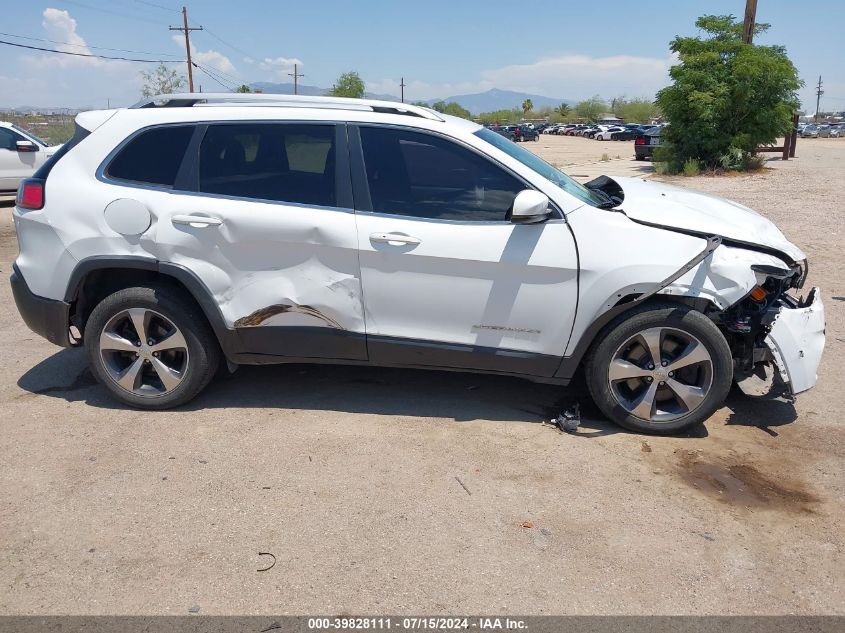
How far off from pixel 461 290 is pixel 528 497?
1.23 m

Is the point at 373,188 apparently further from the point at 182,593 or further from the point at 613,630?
the point at 613,630

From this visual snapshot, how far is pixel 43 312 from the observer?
179 inches

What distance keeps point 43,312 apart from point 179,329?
3.05 feet

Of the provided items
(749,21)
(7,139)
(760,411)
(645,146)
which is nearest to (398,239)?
(760,411)

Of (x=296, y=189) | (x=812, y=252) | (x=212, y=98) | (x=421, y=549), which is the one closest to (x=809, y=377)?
(x=421, y=549)

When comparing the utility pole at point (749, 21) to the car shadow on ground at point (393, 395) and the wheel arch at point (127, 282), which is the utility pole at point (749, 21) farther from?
the wheel arch at point (127, 282)

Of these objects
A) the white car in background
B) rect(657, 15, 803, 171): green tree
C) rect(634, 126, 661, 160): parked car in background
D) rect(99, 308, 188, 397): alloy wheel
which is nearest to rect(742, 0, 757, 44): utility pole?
rect(657, 15, 803, 171): green tree

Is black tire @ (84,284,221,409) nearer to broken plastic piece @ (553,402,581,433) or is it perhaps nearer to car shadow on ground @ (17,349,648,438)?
car shadow on ground @ (17,349,648,438)

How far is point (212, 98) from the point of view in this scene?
15.2ft

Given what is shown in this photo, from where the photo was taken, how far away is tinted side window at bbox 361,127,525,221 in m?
4.16

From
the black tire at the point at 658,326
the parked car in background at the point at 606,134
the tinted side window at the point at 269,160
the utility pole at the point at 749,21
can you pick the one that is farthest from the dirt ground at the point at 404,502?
the parked car in background at the point at 606,134

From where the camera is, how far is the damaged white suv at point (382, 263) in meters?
4.07

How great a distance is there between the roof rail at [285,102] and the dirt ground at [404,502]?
1890 millimetres

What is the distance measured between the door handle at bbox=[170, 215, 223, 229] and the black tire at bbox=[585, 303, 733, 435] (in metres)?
2.38
